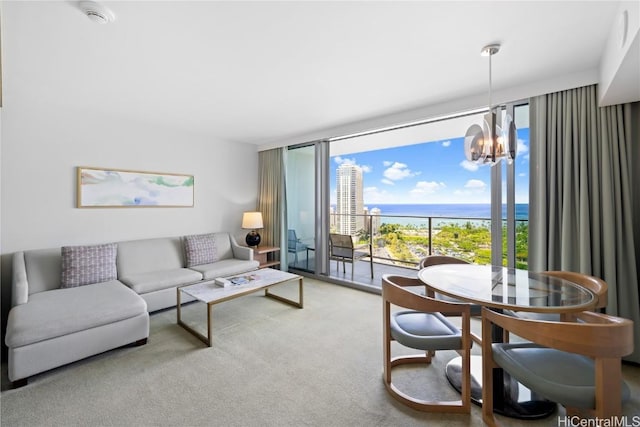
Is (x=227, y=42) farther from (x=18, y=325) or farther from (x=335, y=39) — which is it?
(x=18, y=325)

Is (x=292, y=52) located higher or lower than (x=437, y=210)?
higher

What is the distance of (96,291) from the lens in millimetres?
2740

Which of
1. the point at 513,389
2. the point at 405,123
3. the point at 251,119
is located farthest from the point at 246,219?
the point at 513,389

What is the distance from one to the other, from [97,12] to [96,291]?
241 cm

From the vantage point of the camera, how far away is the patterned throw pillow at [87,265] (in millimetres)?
2967

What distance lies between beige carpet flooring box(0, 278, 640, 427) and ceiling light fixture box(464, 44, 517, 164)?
1660 mm

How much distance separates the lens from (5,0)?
1548 millimetres

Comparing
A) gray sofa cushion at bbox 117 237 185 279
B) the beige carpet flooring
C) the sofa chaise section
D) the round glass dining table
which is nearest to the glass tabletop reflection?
the round glass dining table

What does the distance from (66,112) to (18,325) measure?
2515 mm

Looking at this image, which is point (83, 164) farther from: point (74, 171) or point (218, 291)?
point (218, 291)

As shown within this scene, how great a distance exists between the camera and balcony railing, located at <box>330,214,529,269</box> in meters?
4.77

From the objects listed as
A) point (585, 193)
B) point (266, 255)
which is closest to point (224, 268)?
point (266, 255)

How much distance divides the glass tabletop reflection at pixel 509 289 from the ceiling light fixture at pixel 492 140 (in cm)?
88

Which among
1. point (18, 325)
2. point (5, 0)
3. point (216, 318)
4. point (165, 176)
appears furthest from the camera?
point (165, 176)
